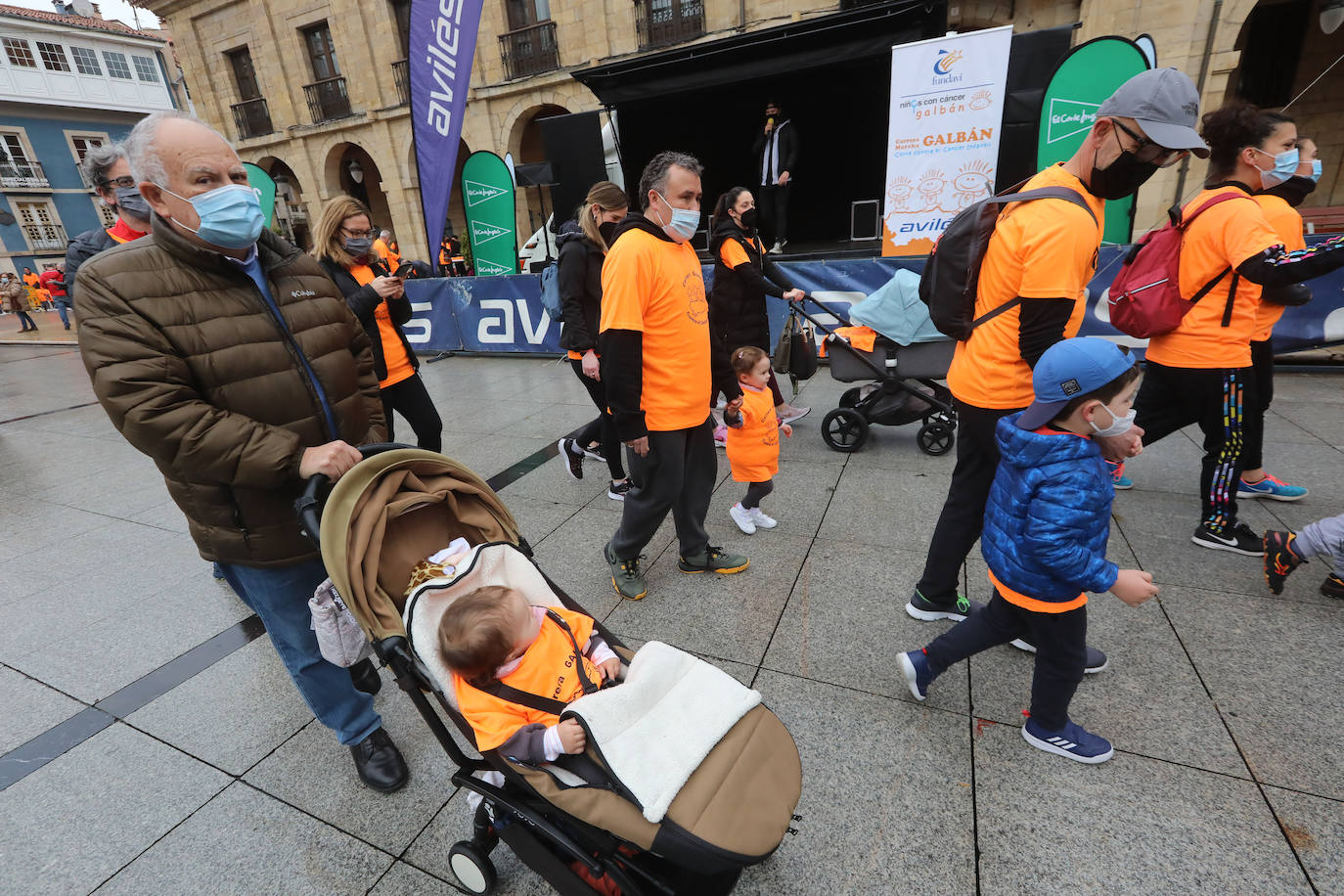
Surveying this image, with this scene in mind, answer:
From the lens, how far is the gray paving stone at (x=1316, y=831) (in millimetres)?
1644

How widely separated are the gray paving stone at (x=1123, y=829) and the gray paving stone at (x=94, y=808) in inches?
108

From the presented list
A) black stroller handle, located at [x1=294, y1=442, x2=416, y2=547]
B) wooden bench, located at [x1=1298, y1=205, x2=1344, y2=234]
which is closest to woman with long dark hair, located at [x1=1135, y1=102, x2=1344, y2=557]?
black stroller handle, located at [x1=294, y1=442, x2=416, y2=547]

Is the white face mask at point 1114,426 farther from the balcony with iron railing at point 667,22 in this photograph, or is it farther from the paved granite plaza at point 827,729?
the balcony with iron railing at point 667,22

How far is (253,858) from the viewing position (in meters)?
1.94

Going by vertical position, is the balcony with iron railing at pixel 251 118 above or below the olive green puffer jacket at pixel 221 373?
above

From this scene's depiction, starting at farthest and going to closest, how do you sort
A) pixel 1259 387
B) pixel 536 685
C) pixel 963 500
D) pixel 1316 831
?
pixel 1259 387, pixel 963 500, pixel 1316 831, pixel 536 685

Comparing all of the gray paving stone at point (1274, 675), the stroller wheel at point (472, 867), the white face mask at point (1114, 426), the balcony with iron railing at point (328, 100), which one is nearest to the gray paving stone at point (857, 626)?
the gray paving stone at point (1274, 675)

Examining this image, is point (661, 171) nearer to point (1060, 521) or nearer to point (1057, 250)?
point (1057, 250)

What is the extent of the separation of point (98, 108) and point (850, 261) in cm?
4501

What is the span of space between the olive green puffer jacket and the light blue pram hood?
11.8ft

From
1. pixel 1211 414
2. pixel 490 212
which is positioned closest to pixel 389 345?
pixel 1211 414

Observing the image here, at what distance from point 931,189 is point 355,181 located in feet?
62.0

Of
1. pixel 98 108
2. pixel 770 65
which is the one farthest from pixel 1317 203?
pixel 98 108

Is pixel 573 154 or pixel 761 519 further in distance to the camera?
pixel 573 154
